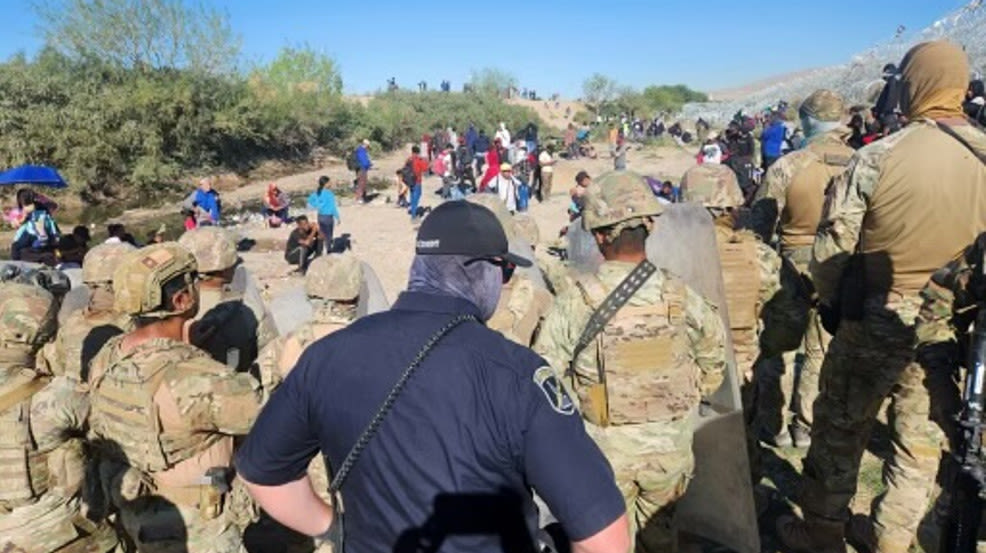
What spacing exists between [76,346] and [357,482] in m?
3.03

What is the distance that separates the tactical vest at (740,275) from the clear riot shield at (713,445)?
0.50m

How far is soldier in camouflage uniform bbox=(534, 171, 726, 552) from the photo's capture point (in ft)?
8.90

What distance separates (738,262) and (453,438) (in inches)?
118

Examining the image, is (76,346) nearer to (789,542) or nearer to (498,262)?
(498,262)

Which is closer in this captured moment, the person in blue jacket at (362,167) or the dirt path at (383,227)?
the dirt path at (383,227)

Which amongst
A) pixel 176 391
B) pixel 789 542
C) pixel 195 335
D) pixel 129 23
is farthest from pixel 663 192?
pixel 129 23

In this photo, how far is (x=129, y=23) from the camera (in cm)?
2703

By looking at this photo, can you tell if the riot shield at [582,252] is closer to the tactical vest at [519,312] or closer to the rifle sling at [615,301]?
the tactical vest at [519,312]

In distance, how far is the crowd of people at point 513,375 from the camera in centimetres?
152

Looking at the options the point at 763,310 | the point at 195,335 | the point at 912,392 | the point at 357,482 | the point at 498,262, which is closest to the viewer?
the point at 357,482

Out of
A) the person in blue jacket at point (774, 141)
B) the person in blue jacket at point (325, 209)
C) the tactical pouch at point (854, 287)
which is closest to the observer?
the tactical pouch at point (854, 287)

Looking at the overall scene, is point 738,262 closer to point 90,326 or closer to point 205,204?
point 90,326

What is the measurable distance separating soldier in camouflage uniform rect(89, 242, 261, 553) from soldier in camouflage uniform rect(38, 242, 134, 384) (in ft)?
3.79

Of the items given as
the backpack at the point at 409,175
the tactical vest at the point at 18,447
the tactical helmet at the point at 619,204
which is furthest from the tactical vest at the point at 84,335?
the backpack at the point at 409,175
